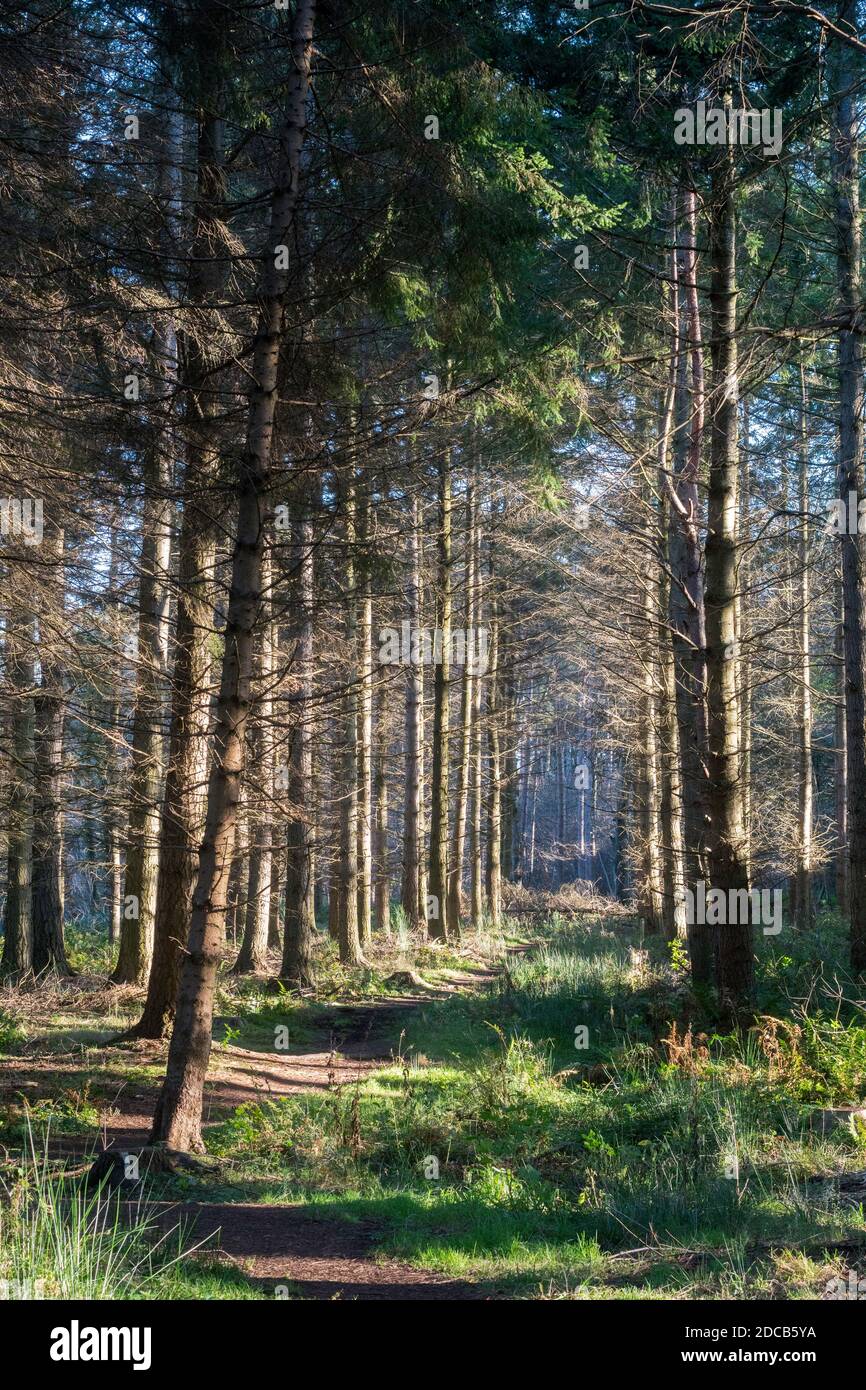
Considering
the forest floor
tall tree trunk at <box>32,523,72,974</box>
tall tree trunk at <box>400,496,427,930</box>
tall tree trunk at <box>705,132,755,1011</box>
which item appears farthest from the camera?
tall tree trunk at <box>400,496,427,930</box>

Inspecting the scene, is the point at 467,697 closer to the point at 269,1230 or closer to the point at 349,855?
the point at 349,855

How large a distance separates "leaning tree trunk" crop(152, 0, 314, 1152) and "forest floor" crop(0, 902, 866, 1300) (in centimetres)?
74

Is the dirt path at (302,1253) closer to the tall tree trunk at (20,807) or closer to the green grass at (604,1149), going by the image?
the green grass at (604,1149)

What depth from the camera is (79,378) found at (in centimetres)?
867

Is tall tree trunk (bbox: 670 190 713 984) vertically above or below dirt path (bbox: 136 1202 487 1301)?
above

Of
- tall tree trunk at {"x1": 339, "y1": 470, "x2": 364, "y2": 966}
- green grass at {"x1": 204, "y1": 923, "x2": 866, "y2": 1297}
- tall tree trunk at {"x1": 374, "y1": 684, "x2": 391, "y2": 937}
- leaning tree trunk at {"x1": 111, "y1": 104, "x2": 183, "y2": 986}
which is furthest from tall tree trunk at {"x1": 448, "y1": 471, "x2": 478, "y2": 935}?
green grass at {"x1": 204, "y1": 923, "x2": 866, "y2": 1297}

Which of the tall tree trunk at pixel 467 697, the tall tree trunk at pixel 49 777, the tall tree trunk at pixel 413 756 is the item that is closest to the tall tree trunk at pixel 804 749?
the tall tree trunk at pixel 467 697

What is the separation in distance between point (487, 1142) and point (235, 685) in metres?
3.91

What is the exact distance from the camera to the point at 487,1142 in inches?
297

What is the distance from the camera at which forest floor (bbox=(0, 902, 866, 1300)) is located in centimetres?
470

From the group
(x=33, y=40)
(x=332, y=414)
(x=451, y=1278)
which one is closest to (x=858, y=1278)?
(x=451, y=1278)

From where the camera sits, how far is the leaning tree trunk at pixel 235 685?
7.03 m

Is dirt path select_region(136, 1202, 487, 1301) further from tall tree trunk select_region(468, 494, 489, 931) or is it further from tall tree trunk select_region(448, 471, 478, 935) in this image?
tall tree trunk select_region(448, 471, 478, 935)

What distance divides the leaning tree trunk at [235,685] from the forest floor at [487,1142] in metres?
0.74
